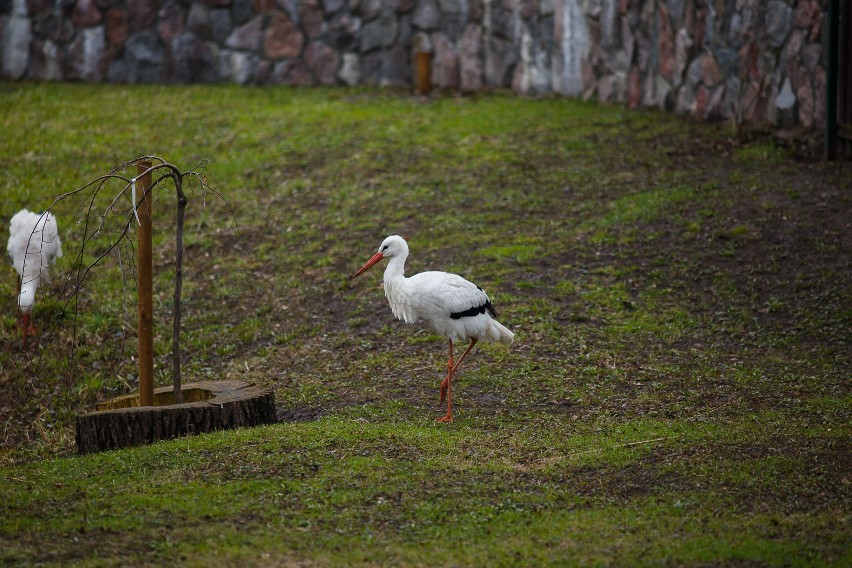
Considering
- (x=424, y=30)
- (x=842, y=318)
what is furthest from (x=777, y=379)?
(x=424, y=30)

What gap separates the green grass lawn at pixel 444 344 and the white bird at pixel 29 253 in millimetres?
226

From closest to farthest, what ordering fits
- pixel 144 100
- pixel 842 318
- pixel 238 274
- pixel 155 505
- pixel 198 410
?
1. pixel 155 505
2. pixel 198 410
3. pixel 842 318
4. pixel 238 274
5. pixel 144 100

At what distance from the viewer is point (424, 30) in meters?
16.3

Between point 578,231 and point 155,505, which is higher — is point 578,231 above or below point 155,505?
above

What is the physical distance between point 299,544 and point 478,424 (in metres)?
2.17

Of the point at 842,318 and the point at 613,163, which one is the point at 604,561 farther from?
the point at 613,163

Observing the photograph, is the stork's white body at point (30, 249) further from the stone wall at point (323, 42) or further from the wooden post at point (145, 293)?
the stone wall at point (323, 42)

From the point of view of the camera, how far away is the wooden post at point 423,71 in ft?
51.7

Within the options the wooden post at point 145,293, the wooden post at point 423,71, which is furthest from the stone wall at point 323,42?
the wooden post at point 145,293

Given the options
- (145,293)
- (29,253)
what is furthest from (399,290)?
(29,253)

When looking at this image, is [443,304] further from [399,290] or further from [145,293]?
[145,293]

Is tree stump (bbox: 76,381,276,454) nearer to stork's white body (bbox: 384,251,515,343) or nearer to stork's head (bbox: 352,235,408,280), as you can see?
stork's white body (bbox: 384,251,515,343)

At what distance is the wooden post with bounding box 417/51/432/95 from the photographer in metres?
15.8

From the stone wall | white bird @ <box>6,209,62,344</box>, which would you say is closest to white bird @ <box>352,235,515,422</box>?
white bird @ <box>6,209,62,344</box>
